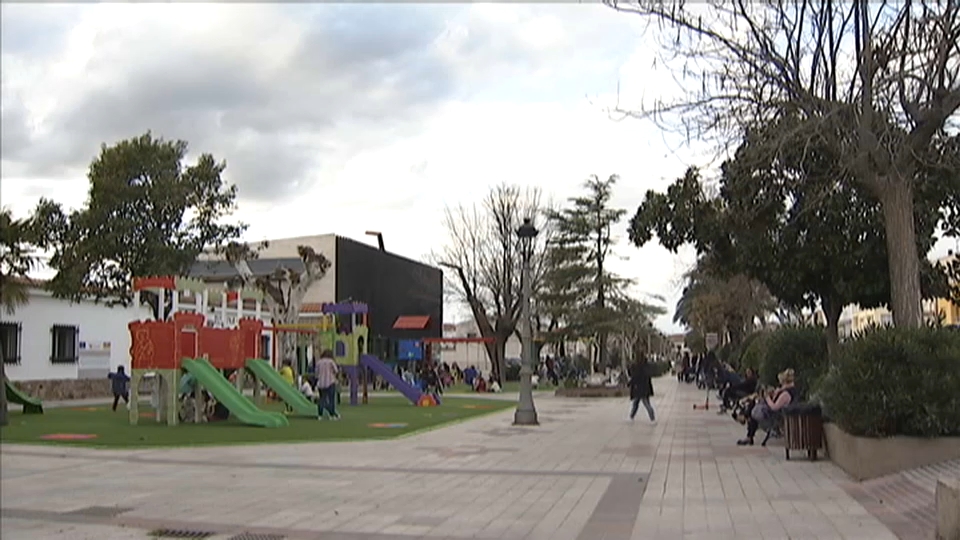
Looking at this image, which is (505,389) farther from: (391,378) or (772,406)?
(772,406)

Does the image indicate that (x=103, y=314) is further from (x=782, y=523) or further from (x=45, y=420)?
(x=782, y=523)

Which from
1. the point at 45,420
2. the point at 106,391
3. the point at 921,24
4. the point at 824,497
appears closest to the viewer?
the point at 824,497

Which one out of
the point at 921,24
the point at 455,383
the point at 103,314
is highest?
the point at 921,24

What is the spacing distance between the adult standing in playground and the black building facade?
26352mm

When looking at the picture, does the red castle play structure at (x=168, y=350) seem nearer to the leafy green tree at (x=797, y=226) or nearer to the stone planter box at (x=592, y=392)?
the leafy green tree at (x=797, y=226)

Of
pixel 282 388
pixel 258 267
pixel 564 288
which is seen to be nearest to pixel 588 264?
pixel 564 288

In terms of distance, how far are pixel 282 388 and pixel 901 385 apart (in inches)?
635

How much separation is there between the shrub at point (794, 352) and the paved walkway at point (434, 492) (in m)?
4.62

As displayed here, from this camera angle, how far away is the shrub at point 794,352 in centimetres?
2158

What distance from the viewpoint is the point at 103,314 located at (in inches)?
1484

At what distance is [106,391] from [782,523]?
32.5m

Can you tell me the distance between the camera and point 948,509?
7523 millimetres

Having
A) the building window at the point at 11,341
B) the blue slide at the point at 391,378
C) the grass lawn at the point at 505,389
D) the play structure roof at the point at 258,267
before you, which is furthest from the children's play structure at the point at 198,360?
the play structure roof at the point at 258,267

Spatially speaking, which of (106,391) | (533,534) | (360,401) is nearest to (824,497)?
(533,534)
